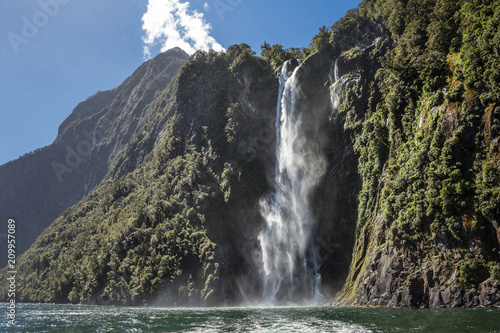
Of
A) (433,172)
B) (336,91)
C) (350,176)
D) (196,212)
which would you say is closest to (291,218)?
(350,176)

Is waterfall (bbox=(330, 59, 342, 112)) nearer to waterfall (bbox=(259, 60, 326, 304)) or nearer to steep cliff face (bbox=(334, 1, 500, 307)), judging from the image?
waterfall (bbox=(259, 60, 326, 304))

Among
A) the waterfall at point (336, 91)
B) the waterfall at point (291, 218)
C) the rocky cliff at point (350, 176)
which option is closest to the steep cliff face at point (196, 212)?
the rocky cliff at point (350, 176)

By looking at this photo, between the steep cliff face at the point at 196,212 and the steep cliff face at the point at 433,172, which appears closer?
the steep cliff face at the point at 433,172

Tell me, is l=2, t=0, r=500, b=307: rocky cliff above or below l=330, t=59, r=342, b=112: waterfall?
below

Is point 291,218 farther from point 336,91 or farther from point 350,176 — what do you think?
point 336,91

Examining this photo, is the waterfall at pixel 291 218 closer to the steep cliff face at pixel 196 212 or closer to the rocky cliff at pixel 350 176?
the rocky cliff at pixel 350 176

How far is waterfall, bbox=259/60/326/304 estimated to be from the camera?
50.5 m

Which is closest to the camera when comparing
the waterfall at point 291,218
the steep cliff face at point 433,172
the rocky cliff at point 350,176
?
the steep cliff face at point 433,172

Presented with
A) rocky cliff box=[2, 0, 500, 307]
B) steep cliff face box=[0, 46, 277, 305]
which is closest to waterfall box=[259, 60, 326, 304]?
rocky cliff box=[2, 0, 500, 307]

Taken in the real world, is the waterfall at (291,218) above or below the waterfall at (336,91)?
below

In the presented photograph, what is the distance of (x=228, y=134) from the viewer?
72.5 meters

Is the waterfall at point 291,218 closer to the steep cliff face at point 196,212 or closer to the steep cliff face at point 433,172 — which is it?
the steep cliff face at point 196,212

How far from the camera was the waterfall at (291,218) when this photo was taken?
5053 cm

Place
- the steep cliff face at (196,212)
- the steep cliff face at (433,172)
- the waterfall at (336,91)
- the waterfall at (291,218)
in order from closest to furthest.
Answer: the steep cliff face at (433,172) < the waterfall at (291,218) < the waterfall at (336,91) < the steep cliff face at (196,212)
